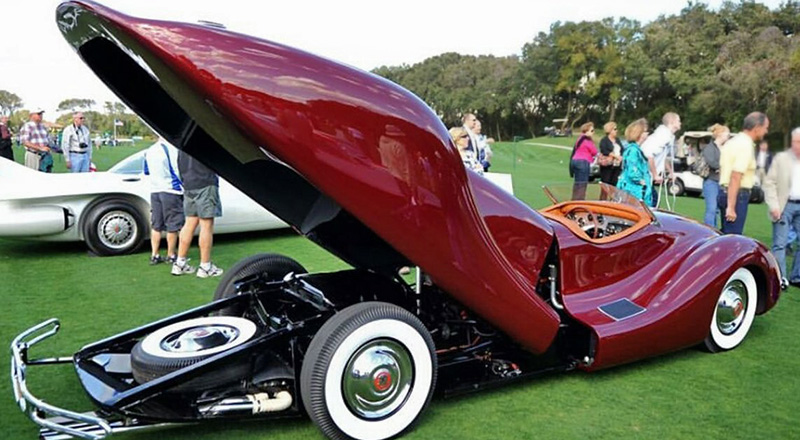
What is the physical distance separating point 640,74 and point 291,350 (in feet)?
177

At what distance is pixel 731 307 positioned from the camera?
4.49m

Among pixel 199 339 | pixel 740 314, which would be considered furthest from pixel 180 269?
pixel 740 314

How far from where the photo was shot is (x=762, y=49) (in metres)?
41.9

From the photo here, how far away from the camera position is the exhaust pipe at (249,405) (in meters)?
2.88

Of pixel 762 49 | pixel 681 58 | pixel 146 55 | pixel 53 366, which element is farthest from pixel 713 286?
pixel 681 58

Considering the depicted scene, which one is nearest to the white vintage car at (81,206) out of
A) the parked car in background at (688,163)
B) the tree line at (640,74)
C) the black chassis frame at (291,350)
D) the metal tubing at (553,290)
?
the black chassis frame at (291,350)

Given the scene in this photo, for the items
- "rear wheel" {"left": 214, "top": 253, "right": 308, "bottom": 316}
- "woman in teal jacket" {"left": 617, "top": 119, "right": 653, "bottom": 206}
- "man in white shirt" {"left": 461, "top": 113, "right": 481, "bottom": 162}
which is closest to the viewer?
"rear wheel" {"left": 214, "top": 253, "right": 308, "bottom": 316}

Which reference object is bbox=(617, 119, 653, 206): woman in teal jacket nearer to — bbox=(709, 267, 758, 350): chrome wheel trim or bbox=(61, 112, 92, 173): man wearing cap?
bbox=(709, 267, 758, 350): chrome wheel trim

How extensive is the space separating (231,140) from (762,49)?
157 ft

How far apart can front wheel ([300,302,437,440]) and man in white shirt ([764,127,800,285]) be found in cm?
510

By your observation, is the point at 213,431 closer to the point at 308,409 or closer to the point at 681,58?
the point at 308,409

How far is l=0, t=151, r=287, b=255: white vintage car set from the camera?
7.03 m

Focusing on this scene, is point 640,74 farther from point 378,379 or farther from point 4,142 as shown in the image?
point 378,379

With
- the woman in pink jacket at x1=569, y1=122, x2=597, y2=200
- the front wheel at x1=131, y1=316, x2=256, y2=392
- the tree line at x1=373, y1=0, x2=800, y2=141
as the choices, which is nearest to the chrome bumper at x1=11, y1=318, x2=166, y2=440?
the front wheel at x1=131, y1=316, x2=256, y2=392
